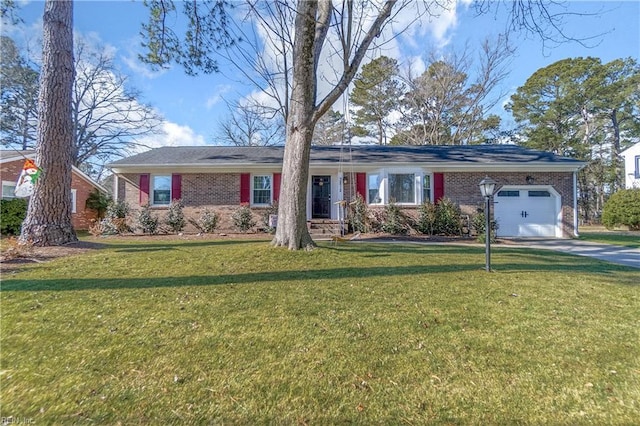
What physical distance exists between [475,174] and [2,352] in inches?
579

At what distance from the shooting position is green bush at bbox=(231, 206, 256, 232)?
12.4 metres

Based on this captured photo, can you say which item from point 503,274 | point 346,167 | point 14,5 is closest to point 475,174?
point 346,167

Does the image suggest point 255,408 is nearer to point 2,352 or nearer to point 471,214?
point 2,352

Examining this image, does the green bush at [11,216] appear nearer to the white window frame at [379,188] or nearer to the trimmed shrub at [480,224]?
the white window frame at [379,188]

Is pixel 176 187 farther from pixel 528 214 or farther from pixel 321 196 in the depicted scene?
pixel 528 214

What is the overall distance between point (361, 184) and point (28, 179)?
1089cm

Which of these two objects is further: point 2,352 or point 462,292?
point 462,292

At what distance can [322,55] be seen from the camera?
292 inches

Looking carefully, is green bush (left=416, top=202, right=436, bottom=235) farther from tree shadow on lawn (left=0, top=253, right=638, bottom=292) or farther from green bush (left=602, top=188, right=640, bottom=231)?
green bush (left=602, top=188, right=640, bottom=231)

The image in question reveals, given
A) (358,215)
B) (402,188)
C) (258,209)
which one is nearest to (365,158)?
(402,188)

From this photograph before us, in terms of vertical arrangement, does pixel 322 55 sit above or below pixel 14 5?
below

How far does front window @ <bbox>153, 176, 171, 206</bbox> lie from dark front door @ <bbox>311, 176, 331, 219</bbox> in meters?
6.80

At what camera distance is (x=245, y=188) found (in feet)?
43.2

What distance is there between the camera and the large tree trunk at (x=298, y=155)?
618 cm
